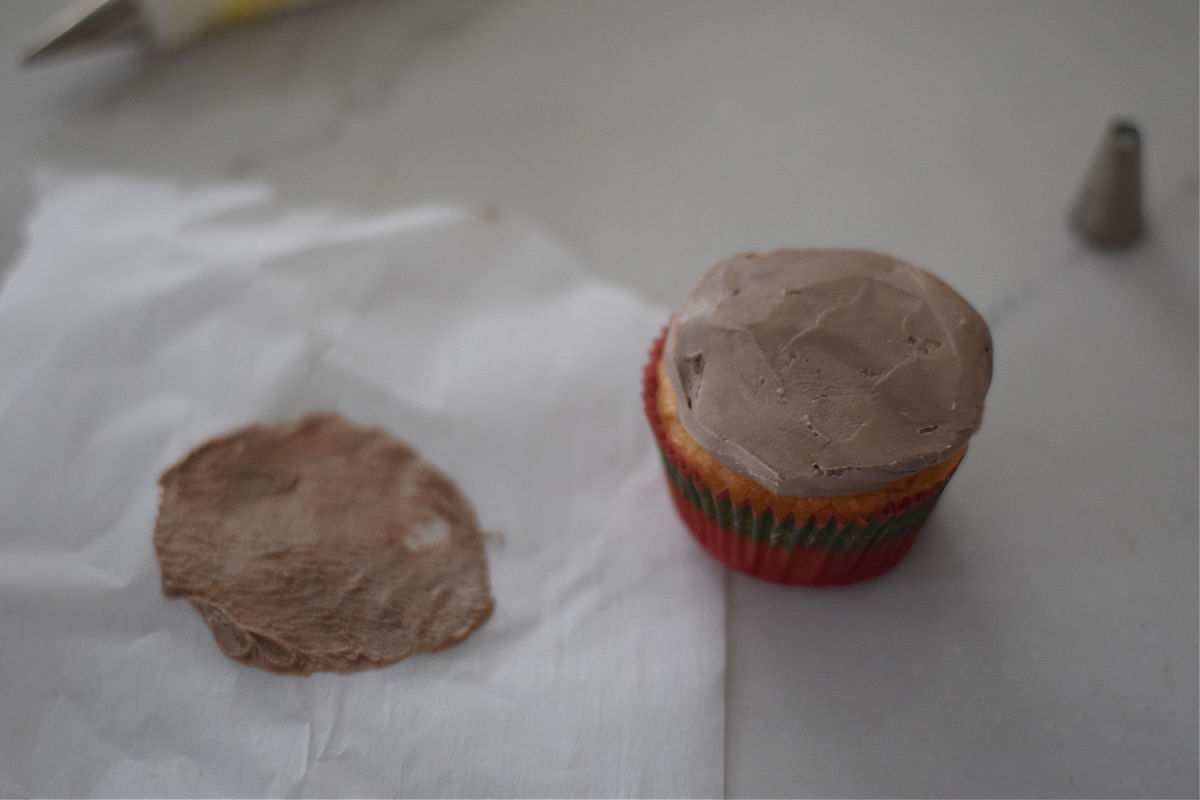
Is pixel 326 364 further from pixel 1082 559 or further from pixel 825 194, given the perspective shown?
pixel 1082 559

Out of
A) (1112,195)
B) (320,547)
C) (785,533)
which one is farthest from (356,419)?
(1112,195)

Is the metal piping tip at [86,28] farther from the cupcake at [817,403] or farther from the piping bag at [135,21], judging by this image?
the cupcake at [817,403]

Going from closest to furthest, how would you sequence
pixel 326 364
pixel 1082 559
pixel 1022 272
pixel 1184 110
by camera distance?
pixel 1082 559
pixel 326 364
pixel 1022 272
pixel 1184 110

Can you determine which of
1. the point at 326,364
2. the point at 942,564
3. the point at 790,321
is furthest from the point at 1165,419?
the point at 326,364

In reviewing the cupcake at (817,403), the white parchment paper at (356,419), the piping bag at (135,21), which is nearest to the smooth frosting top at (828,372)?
the cupcake at (817,403)

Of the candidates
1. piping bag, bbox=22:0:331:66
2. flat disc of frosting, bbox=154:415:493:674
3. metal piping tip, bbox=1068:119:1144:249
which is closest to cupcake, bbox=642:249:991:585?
flat disc of frosting, bbox=154:415:493:674
